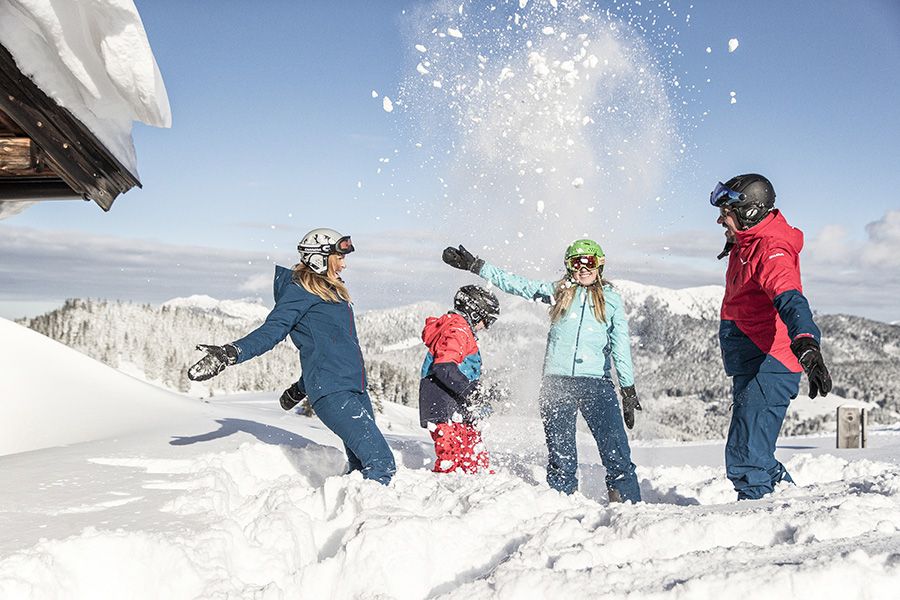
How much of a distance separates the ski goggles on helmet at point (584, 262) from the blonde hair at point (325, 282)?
5.69 feet

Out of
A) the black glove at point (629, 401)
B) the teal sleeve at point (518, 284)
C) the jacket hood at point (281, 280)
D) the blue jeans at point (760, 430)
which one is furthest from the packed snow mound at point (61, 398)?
the blue jeans at point (760, 430)

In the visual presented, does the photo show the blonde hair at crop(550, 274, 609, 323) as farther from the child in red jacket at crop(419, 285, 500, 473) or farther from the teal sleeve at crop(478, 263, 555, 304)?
the child in red jacket at crop(419, 285, 500, 473)

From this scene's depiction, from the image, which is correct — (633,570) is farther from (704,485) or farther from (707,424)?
(707,424)

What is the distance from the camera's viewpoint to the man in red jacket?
381cm

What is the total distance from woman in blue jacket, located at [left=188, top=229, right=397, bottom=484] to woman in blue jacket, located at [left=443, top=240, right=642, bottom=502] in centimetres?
130

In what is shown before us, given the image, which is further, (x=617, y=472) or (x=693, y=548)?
(x=617, y=472)

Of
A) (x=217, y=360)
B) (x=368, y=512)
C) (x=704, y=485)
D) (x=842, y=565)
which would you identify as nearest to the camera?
(x=842, y=565)

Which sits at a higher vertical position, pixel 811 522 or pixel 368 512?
pixel 811 522

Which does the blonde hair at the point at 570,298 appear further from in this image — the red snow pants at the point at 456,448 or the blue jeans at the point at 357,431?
the blue jeans at the point at 357,431

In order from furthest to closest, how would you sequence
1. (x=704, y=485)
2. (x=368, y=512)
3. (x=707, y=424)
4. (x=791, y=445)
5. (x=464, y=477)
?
(x=707, y=424) < (x=791, y=445) < (x=704, y=485) < (x=464, y=477) < (x=368, y=512)

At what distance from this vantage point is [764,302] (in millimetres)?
4066

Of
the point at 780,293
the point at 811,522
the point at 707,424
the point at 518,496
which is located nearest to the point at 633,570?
the point at 811,522

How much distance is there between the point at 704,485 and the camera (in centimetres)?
536

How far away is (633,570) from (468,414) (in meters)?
3.15
